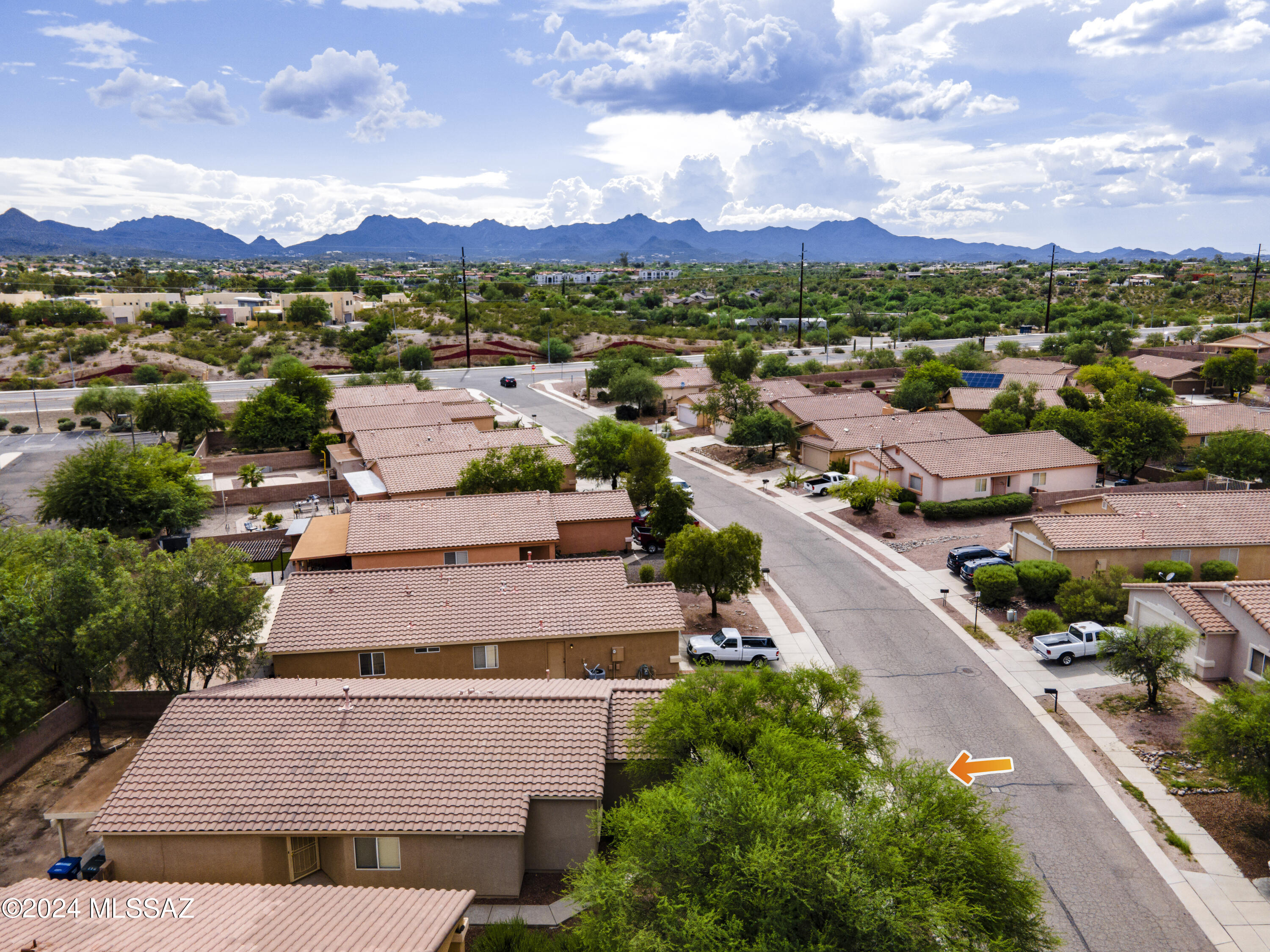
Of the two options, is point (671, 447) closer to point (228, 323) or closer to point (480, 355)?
point (480, 355)

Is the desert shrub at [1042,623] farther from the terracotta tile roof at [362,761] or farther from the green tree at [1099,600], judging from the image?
the terracotta tile roof at [362,761]

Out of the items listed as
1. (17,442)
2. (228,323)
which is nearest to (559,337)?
(228,323)

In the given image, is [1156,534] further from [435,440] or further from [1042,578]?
[435,440]

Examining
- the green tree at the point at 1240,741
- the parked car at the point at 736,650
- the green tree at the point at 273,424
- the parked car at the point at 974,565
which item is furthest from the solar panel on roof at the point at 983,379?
the green tree at the point at 1240,741

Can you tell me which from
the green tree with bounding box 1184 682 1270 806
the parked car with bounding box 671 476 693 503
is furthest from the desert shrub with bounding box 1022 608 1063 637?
the parked car with bounding box 671 476 693 503

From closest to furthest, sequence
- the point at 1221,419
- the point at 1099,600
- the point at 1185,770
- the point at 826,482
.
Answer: the point at 1185,770 < the point at 1099,600 < the point at 826,482 < the point at 1221,419

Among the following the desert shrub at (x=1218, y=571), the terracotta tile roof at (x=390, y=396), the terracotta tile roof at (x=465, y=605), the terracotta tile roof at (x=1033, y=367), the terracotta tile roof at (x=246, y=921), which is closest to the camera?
the terracotta tile roof at (x=246, y=921)

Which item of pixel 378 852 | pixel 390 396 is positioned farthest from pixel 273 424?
pixel 378 852
